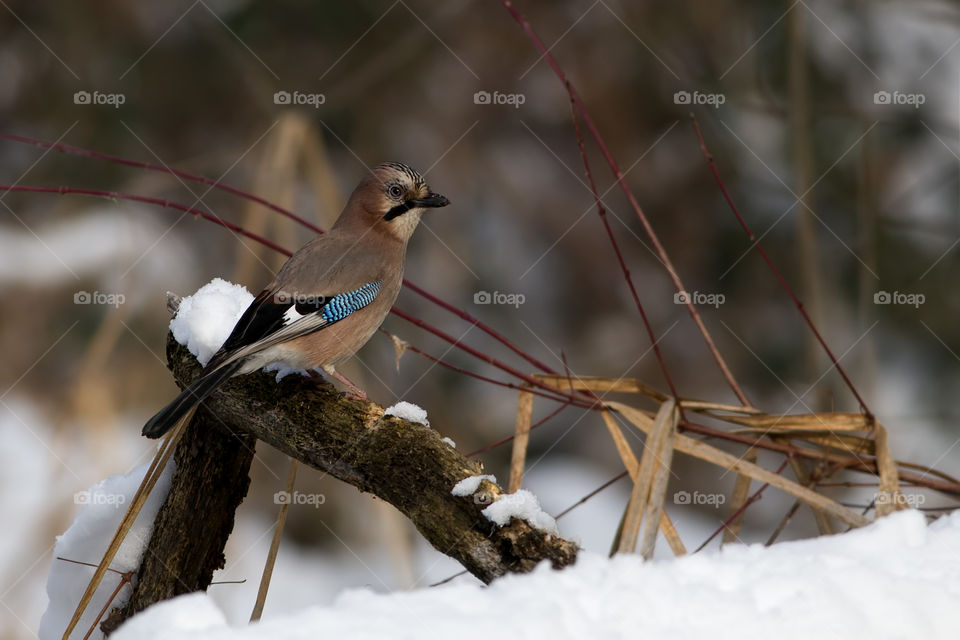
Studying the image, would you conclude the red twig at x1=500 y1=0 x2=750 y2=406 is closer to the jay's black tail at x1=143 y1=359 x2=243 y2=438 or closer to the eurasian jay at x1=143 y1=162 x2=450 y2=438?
the eurasian jay at x1=143 y1=162 x2=450 y2=438

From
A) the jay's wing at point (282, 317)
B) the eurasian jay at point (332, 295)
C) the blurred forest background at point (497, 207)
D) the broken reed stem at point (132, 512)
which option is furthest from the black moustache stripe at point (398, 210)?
the blurred forest background at point (497, 207)

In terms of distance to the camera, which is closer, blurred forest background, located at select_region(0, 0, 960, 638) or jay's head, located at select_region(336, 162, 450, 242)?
jay's head, located at select_region(336, 162, 450, 242)

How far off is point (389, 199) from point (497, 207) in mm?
6768

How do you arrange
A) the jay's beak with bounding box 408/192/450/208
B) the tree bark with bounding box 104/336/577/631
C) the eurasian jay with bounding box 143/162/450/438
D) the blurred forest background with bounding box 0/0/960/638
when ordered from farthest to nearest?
the blurred forest background with bounding box 0/0/960/638 < the jay's beak with bounding box 408/192/450/208 < the eurasian jay with bounding box 143/162/450/438 < the tree bark with bounding box 104/336/577/631

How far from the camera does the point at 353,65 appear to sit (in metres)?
9.44

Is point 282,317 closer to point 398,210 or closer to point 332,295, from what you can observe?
point 332,295

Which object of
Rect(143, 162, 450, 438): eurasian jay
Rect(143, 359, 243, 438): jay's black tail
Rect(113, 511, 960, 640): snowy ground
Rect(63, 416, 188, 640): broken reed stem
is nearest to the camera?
Rect(113, 511, 960, 640): snowy ground

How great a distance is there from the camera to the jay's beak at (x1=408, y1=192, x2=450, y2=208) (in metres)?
3.98

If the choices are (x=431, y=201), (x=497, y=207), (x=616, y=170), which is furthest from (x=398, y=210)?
(x=497, y=207)

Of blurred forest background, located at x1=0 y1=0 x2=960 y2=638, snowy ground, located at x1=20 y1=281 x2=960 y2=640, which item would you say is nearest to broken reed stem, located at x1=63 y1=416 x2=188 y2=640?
snowy ground, located at x1=20 y1=281 x2=960 y2=640

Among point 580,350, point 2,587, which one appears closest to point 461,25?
point 580,350

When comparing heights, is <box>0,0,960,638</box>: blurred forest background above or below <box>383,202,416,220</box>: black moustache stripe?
above

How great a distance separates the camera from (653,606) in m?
1.66

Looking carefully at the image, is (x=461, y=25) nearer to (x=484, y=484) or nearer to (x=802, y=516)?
(x=802, y=516)
